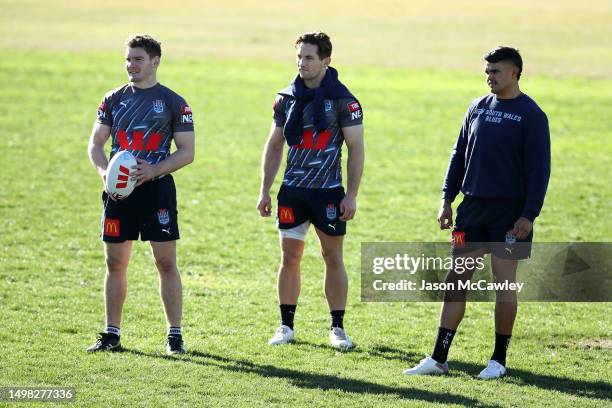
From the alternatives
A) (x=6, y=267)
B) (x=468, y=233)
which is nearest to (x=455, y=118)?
(x=6, y=267)

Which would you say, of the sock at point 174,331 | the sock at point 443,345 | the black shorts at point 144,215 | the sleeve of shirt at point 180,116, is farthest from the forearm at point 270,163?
the sock at point 443,345

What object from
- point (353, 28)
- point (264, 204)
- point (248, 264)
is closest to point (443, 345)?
point (264, 204)

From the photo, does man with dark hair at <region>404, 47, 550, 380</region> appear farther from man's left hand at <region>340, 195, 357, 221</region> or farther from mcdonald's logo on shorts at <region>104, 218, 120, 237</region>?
mcdonald's logo on shorts at <region>104, 218, 120, 237</region>

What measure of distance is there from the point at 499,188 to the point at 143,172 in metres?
2.51

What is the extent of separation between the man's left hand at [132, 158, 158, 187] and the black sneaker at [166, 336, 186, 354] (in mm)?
1177

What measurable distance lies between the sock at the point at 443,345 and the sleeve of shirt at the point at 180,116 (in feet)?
7.83

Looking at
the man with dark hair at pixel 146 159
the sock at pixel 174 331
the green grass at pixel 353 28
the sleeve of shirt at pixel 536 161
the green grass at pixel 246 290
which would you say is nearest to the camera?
the green grass at pixel 246 290

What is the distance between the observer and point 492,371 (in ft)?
24.0

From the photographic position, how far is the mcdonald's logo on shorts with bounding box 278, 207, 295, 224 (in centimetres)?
808

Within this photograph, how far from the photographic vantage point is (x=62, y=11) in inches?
2137

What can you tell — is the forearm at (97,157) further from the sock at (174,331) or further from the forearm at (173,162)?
the sock at (174,331)

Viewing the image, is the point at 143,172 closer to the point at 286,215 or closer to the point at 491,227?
the point at 286,215

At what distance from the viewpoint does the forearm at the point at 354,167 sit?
26.1 feet

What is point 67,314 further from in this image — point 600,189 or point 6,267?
point 600,189
